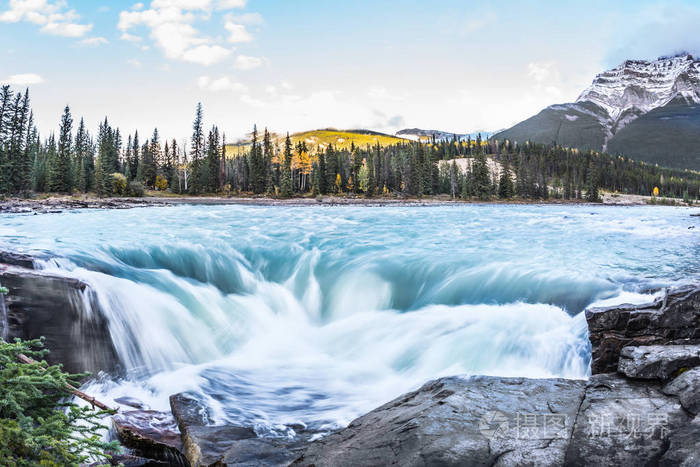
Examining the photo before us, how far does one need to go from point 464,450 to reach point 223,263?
40.3 ft

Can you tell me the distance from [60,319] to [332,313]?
673cm

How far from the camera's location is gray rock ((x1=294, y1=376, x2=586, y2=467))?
11.5ft

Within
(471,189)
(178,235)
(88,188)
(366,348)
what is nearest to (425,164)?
(471,189)

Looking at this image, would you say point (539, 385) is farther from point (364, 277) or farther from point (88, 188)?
point (88, 188)

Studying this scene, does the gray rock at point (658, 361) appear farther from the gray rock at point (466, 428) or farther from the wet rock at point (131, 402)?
the wet rock at point (131, 402)

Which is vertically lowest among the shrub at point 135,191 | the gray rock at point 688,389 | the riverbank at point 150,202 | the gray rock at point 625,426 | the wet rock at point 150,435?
the wet rock at point 150,435

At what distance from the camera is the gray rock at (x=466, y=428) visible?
352cm

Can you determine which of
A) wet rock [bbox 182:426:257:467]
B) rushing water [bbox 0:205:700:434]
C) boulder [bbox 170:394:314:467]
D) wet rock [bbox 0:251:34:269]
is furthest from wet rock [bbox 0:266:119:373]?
wet rock [bbox 182:426:257:467]

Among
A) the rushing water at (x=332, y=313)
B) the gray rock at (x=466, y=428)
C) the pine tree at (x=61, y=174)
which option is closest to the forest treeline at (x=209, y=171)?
the pine tree at (x=61, y=174)

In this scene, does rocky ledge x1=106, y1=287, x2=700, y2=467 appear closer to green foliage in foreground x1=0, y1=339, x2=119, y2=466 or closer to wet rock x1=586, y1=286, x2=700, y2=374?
wet rock x1=586, y1=286, x2=700, y2=374

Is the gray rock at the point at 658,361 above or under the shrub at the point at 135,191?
under

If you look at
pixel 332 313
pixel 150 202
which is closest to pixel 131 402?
pixel 332 313

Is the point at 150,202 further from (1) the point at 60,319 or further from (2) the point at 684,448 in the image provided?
(2) the point at 684,448

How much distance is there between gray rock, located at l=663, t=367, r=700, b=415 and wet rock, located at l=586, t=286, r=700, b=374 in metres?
1.74
